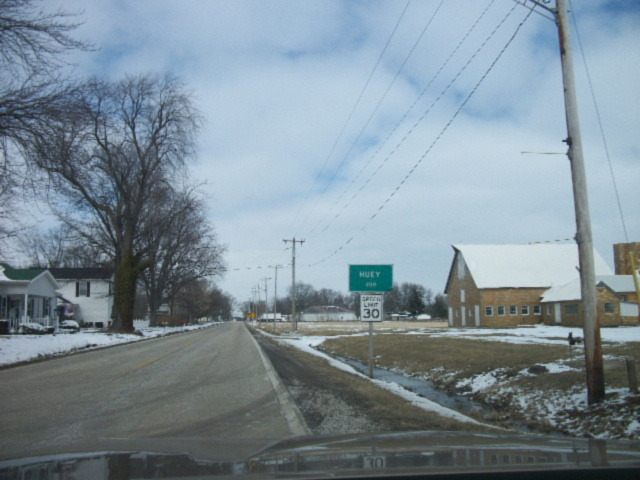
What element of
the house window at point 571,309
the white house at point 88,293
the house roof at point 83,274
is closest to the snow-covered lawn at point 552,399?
the house window at point 571,309

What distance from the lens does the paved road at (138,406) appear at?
22.1ft

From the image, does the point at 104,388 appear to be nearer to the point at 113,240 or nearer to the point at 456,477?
the point at 456,477

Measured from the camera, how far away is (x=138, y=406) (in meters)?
8.88

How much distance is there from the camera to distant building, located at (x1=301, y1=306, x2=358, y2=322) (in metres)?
149

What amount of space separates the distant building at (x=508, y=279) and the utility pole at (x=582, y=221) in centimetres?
3869

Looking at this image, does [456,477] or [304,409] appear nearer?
[456,477]

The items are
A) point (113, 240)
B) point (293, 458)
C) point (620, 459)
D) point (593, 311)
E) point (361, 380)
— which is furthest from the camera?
point (113, 240)

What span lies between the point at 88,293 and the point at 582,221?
6118 centimetres

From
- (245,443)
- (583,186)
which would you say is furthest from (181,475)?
(583,186)

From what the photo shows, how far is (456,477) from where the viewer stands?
319 cm

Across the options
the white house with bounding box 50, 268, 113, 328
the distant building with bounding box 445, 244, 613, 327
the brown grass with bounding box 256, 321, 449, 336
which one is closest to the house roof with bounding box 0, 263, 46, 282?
the white house with bounding box 50, 268, 113, 328

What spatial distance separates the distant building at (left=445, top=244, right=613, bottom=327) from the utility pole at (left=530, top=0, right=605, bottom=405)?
38685mm

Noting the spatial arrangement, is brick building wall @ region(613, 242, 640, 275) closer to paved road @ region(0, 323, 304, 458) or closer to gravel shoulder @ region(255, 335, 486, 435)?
gravel shoulder @ region(255, 335, 486, 435)

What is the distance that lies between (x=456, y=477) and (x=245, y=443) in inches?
94.1
